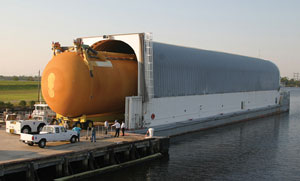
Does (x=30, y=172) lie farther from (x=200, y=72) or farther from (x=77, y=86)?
(x=200, y=72)

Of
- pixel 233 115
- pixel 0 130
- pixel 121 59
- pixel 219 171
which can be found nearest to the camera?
pixel 219 171

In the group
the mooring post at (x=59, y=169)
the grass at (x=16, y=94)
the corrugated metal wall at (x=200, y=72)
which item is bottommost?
the mooring post at (x=59, y=169)

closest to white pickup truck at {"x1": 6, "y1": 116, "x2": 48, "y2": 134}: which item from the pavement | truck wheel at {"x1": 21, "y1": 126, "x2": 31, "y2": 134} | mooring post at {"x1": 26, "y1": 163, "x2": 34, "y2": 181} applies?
truck wheel at {"x1": 21, "y1": 126, "x2": 31, "y2": 134}

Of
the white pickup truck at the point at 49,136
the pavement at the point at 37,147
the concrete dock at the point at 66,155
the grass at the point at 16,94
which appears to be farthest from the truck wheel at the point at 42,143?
the grass at the point at 16,94

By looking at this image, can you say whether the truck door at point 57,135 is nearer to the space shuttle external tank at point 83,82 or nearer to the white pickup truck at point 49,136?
the white pickup truck at point 49,136

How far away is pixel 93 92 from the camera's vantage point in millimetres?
28578

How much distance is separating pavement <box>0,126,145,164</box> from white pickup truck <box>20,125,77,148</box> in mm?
396

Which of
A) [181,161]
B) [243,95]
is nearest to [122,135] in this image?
[181,161]

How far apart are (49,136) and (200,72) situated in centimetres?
2364

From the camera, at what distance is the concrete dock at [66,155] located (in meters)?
18.7

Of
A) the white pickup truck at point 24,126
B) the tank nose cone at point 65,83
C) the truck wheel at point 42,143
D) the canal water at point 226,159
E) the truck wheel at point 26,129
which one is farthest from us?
the tank nose cone at point 65,83

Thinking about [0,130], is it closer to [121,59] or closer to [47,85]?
[47,85]

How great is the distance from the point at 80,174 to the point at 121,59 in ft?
50.7

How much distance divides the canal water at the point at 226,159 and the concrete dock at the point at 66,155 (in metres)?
1.37
